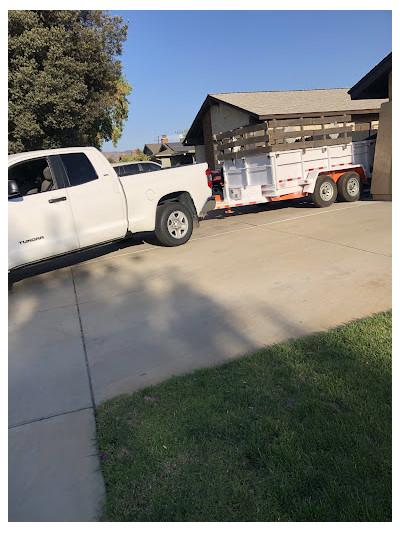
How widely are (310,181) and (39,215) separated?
23.4 feet

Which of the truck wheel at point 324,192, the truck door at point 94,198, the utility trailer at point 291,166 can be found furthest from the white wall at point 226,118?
the truck door at point 94,198

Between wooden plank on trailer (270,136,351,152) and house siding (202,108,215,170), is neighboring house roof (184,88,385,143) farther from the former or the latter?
wooden plank on trailer (270,136,351,152)

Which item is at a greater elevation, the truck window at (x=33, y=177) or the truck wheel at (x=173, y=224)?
the truck window at (x=33, y=177)

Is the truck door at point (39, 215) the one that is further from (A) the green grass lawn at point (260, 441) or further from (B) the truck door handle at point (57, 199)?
(A) the green grass lawn at point (260, 441)

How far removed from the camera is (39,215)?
6312 millimetres

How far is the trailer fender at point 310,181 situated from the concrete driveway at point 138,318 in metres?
2.43

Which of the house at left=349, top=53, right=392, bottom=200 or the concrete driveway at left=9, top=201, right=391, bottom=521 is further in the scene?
the house at left=349, top=53, right=392, bottom=200

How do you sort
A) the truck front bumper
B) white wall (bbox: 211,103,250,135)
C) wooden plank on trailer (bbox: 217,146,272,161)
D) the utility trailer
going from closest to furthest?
the truck front bumper < wooden plank on trailer (bbox: 217,146,272,161) < the utility trailer < white wall (bbox: 211,103,250,135)

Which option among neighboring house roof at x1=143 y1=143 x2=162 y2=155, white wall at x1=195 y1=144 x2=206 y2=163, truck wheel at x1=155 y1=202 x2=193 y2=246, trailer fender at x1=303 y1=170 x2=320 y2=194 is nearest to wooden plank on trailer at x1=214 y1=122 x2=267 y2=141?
trailer fender at x1=303 y1=170 x2=320 y2=194

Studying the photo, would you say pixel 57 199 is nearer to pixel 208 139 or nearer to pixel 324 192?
pixel 324 192

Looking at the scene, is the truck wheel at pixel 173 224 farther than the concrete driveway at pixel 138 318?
Yes

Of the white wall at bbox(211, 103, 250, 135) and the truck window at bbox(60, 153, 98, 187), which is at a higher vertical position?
the white wall at bbox(211, 103, 250, 135)

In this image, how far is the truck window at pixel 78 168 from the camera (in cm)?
679

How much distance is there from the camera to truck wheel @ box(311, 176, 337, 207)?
11078mm
